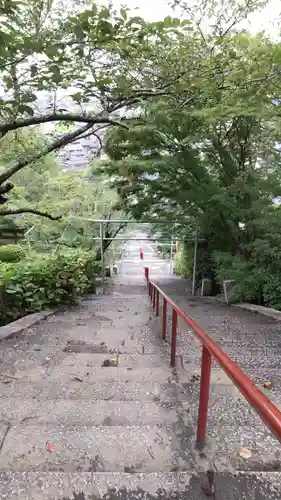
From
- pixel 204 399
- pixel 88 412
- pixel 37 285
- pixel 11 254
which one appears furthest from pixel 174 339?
pixel 11 254

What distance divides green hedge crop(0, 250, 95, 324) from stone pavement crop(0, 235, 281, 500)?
4.62 ft

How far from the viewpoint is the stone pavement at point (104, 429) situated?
147cm

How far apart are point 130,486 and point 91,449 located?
36 centimetres

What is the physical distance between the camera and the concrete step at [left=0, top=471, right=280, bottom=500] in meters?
1.42

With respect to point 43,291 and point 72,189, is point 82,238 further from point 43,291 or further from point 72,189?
point 43,291

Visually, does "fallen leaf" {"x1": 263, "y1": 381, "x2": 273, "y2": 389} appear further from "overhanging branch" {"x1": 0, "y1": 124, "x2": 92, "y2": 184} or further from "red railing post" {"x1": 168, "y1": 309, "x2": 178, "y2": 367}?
"overhanging branch" {"x1": 0, "y1": 124, "x2": 92, "y2": 184}

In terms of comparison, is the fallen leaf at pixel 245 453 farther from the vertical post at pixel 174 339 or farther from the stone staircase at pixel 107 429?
the vertical post at pixel 174 339

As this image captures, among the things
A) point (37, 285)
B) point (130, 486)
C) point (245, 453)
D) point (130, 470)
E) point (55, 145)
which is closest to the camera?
point (130, 486)

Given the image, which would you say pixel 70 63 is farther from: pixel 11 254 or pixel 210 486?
pixel 11 254

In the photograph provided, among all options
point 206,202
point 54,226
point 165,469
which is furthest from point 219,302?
point 165,469

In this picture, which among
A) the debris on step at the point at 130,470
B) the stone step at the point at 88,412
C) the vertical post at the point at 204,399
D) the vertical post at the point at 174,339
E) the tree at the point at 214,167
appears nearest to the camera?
the debris on step at the point at 130,470

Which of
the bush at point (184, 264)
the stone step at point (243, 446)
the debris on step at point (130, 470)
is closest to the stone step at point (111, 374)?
the stone step at point (243, 446)

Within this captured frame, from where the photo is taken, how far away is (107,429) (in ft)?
6.33

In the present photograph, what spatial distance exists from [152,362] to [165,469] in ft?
5.28
